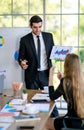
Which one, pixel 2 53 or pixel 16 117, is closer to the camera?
pixel 16 117

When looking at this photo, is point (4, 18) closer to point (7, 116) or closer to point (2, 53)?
point (2, 53)

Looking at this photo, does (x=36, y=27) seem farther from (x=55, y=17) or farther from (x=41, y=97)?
(x=55, y=17)

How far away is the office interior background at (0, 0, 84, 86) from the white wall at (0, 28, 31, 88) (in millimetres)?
408

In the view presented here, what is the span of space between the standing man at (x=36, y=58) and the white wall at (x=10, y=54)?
0.66 metres

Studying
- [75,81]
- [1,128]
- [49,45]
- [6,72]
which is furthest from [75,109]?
[6,72]

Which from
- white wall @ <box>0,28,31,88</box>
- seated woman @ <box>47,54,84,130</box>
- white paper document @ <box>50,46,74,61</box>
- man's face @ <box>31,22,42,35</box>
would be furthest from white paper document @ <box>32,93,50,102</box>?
white wall @ <box>0,28,31,88</box>

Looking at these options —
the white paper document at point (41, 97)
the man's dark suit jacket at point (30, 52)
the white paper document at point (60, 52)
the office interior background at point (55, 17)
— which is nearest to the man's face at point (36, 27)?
the man's dark suit jacket at point (30, 52)

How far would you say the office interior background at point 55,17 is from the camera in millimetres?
5742

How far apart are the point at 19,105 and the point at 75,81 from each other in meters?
0.60

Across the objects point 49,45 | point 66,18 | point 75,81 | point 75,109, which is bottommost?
point 75,109

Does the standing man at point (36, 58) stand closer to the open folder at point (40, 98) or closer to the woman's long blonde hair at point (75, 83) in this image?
the open folder at point (40, 98)

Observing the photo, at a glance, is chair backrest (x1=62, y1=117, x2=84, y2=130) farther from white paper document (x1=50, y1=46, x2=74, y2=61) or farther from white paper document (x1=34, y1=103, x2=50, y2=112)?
white paper document (x1=50, y1=46, x2=74, y2=61)

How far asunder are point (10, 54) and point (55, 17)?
104 cm

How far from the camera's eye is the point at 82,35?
227 inches
